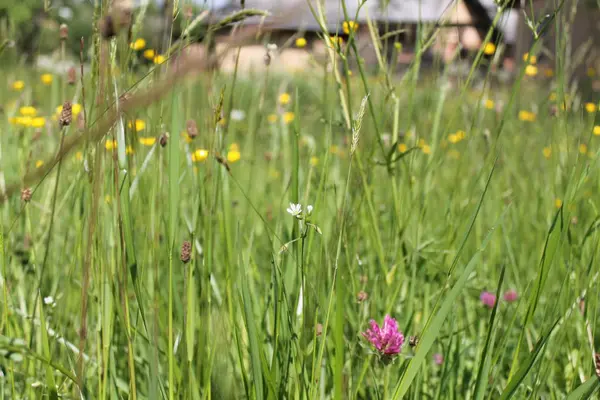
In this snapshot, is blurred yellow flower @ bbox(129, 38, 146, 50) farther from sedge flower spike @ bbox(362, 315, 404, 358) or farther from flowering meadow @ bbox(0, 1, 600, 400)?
sedge flower spike @ bbox(362, 315, 404, 358)

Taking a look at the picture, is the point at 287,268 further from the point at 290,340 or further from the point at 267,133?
the point at 267,133

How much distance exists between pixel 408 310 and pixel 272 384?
0.36 m

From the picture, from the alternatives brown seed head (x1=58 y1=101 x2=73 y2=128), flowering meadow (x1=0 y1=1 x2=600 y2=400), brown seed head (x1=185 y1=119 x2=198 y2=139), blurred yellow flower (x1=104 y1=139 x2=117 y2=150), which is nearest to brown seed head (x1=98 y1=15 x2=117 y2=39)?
flowering meadow (x1=0 y1=1 x2=600 y2=400)

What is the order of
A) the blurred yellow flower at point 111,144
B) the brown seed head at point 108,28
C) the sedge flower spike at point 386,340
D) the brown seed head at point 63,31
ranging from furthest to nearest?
1. the brown seed head at point 63,31
2. the sedge flower spike at point 386,340
3. the blurred yellow flower at point 111,144
4. the brown seed head at point 108,28

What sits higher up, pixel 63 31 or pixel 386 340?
pixel 63 31

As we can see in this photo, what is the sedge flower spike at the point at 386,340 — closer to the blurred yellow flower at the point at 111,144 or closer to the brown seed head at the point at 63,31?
the blurred yellow flower at the point at 111,144

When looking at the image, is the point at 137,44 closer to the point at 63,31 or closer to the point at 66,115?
the point at 63,31

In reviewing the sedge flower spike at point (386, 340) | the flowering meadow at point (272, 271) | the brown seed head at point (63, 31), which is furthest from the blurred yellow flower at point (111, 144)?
the sedge flower spike at point (386, 340)

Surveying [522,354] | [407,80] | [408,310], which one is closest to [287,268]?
[408,310]

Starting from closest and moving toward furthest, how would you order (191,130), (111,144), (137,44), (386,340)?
(386,340), (111,144), (191,130), (137,44)

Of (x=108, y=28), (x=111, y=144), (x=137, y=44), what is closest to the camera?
(x=108, y=28)

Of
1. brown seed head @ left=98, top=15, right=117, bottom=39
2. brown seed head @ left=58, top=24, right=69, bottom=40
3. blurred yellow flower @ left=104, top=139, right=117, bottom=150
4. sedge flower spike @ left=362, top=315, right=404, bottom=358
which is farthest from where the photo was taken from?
brown seed head @ left=58, top=24, right=69, bottom=40

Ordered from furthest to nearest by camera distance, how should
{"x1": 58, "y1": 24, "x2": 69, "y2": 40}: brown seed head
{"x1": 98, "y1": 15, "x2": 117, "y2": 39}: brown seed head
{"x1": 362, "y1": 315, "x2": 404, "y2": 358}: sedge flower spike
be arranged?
{"x1": 58, "y1": 24, "x2": 69, "y2": 40}: brown seed head < {"x1": 362, "y1": 315, "x2": 404, "y2": 358}: sedge flower spike < {"x1": 98, "y1": 15, "x2": 117, "y2": 39}: brown seed head

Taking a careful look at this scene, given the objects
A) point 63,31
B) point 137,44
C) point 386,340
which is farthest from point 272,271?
point 137,44
